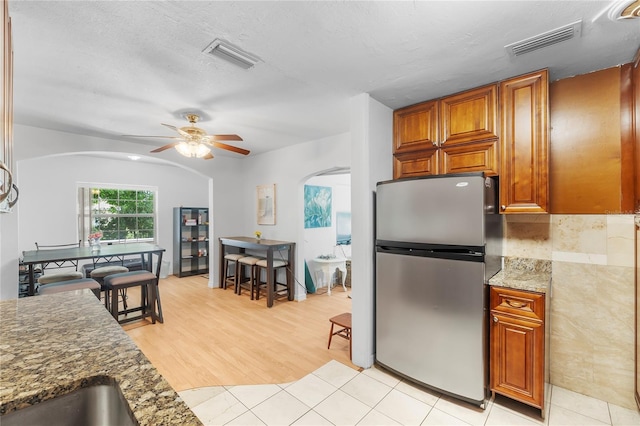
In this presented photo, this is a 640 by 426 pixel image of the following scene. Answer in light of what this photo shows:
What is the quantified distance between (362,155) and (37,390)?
237 cm

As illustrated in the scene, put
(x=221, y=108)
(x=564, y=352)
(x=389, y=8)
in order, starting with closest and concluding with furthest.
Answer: (x=389, y=8) < (x=564, y=352) < (x=221, y=108)

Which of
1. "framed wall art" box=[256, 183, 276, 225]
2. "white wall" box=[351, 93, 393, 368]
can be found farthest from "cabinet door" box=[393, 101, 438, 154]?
"framed wall art" box=[256, 183, 276, 225]

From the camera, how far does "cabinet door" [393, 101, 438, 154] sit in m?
2.58

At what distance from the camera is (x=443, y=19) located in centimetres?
160

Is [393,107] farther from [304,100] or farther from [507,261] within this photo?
[507,261]

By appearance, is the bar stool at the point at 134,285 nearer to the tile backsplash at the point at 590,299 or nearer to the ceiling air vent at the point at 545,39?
the tile backsplash at the point at 590,299

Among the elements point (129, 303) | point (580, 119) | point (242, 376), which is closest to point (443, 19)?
point (580, 119)

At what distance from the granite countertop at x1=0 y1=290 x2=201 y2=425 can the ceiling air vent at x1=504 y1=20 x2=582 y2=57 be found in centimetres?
245

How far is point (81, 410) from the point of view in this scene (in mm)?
849

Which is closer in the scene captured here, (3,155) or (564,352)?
(3,155)

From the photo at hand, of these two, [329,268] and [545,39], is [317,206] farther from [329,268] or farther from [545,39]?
Result: [545,39]

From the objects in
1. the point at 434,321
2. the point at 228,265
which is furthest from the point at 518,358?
the point at 228,265

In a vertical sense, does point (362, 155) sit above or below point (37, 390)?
above

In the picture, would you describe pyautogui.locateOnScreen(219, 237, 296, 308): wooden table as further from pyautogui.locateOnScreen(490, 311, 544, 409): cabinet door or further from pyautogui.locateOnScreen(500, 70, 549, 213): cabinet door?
pyautogui.locateOnScreen(500, 70, 549, 213): cabinet door
